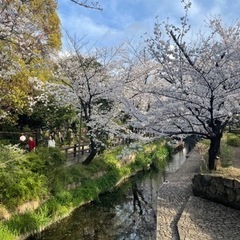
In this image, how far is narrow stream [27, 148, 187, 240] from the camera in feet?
31.9

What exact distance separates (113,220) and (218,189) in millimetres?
3942

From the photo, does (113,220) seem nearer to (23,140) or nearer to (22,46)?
(23,140)

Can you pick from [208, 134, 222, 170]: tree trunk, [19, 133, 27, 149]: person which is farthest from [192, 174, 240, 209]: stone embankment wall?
[19, 133, 27, 149]: person

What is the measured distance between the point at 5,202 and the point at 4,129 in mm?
9748

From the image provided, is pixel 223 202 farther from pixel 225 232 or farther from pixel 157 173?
pixel 157 173

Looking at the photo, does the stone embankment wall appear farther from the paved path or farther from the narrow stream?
the narrow stream

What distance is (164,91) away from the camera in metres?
10.3

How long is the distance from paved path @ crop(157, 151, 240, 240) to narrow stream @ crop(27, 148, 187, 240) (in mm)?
874

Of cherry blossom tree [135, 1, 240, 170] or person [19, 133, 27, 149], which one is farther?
person [19, 133, 27, 149]

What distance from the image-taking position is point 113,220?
37.0ft

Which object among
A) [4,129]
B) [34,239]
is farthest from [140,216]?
[4,129]

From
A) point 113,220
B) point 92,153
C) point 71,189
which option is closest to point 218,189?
point 113,220

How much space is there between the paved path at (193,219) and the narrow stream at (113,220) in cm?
87

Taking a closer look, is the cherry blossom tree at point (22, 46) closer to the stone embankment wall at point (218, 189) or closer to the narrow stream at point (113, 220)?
the narrow stream at point (113, 220)
